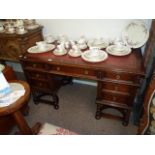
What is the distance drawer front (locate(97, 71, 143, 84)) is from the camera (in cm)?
125

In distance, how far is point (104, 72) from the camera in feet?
4.36

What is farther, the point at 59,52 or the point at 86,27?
the point at 86,27

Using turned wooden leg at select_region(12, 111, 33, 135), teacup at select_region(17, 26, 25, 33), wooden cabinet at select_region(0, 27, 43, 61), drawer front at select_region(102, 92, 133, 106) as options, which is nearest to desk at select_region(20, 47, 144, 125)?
drawer front at select_region(102, 92, 133, 106)

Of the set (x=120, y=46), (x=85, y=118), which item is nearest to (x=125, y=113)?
(x=85, y=118)

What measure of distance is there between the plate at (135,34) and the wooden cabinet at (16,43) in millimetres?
1128

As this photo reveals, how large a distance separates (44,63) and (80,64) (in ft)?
1.30

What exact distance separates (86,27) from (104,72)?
0.76m

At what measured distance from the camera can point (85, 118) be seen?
1751 mm

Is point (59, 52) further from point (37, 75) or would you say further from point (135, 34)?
point (135, 34)

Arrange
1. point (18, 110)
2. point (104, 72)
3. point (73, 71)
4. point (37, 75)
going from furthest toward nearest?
point (37, 75)
point (73, 71)
point (104, 72)
point (18, 110)

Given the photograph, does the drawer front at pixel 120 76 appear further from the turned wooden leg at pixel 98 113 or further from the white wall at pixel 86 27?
the white wall at pixel 86 27

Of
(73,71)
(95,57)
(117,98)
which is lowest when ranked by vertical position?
(117,98)

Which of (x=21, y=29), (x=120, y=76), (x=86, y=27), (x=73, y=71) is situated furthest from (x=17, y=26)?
(x=120, y=76)

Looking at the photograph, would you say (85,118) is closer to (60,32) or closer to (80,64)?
(80,64)
